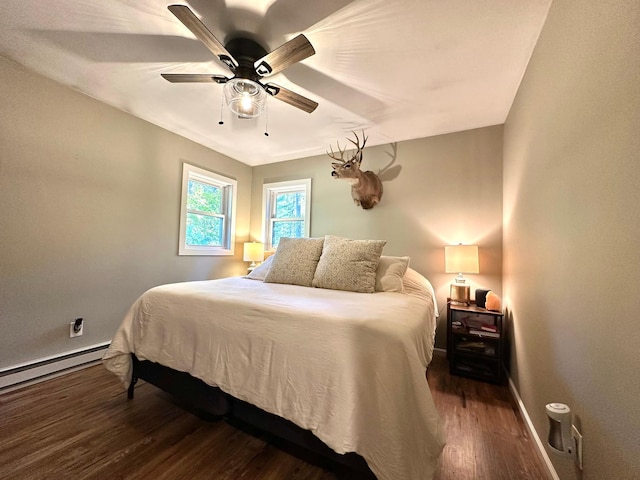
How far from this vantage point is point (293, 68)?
192 cm

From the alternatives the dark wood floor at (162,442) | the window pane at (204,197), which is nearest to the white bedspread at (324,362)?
the dark wood floor at (162,442)

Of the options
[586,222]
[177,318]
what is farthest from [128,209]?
[586,222]

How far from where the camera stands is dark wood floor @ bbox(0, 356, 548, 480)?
48.5 inches

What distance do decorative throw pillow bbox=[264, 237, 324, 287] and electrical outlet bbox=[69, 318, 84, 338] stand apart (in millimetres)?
1731

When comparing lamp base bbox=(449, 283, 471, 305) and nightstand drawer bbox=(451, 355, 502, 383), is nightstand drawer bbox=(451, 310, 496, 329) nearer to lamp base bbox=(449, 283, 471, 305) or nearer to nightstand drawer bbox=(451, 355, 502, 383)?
lamp base bbox=(449, 283, 471, 305)

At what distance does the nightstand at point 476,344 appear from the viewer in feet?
7.03

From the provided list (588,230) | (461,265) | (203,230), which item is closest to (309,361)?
(588,230)

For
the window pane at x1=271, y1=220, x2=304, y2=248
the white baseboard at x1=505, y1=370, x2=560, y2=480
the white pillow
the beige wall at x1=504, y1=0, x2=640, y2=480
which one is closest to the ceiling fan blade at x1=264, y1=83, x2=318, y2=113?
the beige wall at x1=504, y1=0, x2=640, y2=480

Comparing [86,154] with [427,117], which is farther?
[427,117]

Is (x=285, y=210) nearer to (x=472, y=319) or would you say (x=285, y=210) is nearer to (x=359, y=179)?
(x=359, y=179)

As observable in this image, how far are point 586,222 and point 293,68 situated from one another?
78.6 inches

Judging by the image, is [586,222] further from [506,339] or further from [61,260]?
[61,260]

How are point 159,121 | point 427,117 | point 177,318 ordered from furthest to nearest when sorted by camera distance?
1. point 159,121
2. point 427,117
3. point 177,318

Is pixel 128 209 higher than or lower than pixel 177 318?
higher
